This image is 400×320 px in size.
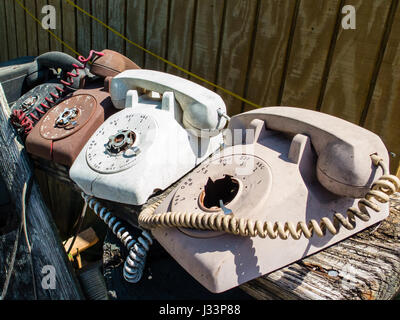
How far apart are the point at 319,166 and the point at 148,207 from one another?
47 cm

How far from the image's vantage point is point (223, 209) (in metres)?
0.73

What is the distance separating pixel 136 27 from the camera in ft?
6.66

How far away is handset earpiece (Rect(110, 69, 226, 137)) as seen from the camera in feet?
3.59

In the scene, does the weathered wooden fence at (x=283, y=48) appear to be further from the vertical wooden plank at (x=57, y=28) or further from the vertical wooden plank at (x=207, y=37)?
the vertical wooden plank at (x=57, y=28)

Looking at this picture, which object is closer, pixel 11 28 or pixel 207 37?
pixel 207 37

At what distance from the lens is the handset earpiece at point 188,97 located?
1.09 metres

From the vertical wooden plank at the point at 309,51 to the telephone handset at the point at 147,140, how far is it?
44cm

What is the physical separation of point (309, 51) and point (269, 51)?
0.59ft

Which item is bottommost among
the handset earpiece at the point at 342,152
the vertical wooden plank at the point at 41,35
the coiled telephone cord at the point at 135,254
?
the coiled telephone cord at the point at 135,254

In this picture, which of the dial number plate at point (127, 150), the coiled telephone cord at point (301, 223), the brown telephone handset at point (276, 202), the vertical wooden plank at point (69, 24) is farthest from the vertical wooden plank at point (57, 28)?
the coiled telephone cord at point (301, 223)

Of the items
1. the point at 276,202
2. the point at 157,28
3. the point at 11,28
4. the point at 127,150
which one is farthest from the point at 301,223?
the point at 11,28

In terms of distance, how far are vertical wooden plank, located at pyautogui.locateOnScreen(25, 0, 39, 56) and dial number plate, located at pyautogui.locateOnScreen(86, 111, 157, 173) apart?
2315mm

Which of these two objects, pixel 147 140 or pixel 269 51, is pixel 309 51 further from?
pixel 147 140

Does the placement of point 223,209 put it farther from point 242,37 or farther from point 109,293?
point 242,37
